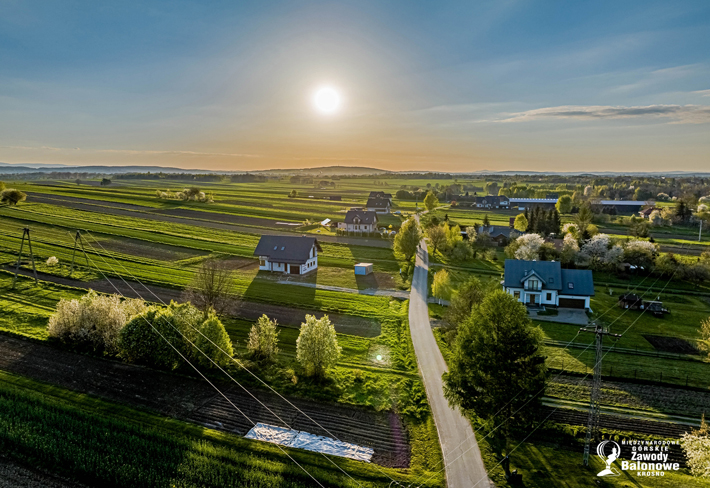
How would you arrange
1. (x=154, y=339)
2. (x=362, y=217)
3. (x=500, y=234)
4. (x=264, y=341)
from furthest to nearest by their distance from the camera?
(x=362, y=217) < (x=500, y=234) < (x=264, y=341) < (x=154, y=339)

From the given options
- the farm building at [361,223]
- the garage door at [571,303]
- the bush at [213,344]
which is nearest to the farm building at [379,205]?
the farm building at [361,223]

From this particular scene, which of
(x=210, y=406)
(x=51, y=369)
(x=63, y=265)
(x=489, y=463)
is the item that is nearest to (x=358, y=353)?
(x=210, y=406)

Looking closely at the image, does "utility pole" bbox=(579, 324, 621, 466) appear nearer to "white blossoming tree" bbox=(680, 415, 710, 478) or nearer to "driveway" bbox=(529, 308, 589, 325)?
"white blossoming tree" bbox=(680, 415, 710, 478)

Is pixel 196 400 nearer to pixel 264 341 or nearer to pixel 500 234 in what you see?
pixel 264 341

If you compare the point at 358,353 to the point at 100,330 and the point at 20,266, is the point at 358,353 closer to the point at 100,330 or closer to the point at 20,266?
the point at 100,330

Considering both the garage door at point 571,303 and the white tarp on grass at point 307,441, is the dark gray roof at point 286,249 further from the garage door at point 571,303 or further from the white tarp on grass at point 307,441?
the white tarp on grass at point 307,441

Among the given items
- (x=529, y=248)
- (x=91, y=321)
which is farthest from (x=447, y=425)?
(x=529, y=248)
